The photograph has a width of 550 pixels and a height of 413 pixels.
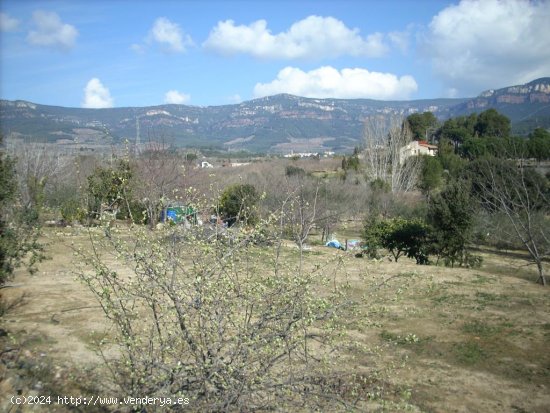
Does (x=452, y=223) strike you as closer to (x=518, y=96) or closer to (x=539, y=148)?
(x=539, y=148)

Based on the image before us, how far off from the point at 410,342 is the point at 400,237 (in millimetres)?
13796

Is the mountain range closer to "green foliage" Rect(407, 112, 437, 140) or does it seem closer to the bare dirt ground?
"green foliage" Rect(407, 112, 437, 140)

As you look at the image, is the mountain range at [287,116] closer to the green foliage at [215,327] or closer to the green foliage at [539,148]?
the green foliage at [539,148]

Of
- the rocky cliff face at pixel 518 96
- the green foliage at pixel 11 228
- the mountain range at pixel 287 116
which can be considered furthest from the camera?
the rocky cliff face at pixel 518 96

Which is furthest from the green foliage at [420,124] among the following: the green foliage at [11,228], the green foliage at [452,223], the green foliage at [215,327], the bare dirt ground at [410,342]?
the green foliage at [215,327]

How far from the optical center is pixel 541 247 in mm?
19438

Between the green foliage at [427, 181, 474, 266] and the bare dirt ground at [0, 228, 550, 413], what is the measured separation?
116 inches

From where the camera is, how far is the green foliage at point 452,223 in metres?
14.8

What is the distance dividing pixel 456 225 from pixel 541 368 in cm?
836

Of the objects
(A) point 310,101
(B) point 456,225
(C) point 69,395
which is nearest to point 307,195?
(B) point 456,225

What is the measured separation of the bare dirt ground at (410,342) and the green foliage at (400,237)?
168 inches

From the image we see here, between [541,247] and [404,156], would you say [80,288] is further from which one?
[404,156]

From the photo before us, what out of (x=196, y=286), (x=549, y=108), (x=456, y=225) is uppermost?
(x=549, y=108)

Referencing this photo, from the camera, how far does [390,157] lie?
1585 inches
